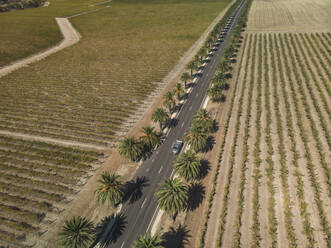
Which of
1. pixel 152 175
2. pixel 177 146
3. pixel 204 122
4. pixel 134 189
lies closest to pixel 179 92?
pixel 204 122

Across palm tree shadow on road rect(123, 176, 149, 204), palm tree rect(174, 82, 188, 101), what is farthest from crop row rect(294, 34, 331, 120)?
palm tree shadow on road rect(123, 176, 149, 204)

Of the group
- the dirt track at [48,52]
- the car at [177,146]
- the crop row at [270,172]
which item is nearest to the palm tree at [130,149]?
the car at [177,146]

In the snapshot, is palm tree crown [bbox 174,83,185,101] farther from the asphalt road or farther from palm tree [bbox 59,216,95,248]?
palm tree [bbox 59,216,95,248]

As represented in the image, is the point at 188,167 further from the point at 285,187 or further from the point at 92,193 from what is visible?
the point at 92,193

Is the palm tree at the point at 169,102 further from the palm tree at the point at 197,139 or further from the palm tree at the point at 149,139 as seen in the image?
the palm tree at the point at 197,139

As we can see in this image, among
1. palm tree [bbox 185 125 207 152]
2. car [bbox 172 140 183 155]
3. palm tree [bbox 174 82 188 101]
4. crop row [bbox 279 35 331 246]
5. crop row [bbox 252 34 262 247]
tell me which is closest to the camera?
crop row [bbox 252 34 262 247]

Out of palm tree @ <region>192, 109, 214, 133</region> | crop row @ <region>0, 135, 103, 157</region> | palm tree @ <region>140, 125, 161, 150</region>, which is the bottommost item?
crop row @ <region>0, 135, 103, 157</region>
